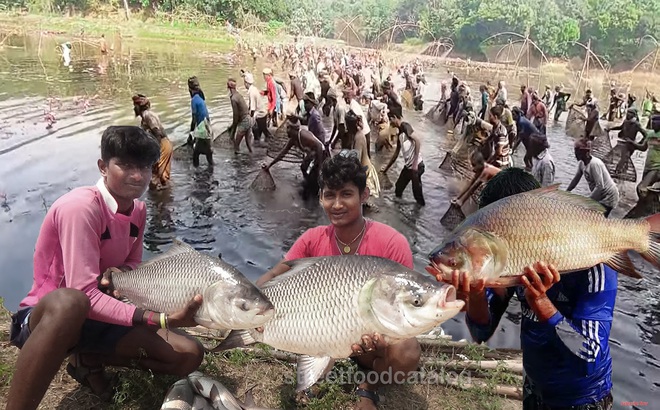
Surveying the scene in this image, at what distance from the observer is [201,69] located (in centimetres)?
3244

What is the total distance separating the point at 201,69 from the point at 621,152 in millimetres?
26635

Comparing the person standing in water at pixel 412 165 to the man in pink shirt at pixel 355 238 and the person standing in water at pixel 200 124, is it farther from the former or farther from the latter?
the man in pink shirt at pixel 355 238

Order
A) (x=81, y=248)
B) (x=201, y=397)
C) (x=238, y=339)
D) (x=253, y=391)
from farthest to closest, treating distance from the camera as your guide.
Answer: (x=253, y=391)
(x=201, y=397)
(x=81, y=248)
(x=238, y=339)

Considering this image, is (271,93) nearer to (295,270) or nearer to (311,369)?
(295,270)

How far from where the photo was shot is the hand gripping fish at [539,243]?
2.14 m

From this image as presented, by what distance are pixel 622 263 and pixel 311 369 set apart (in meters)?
1.59

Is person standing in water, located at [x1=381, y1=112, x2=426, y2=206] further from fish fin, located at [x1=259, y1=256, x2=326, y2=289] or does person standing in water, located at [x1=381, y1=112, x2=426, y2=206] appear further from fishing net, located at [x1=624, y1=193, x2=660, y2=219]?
fish fin, located at [x1=259, y1=256, x2=326, y2=289]

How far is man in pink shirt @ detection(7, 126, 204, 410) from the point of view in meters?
2.74

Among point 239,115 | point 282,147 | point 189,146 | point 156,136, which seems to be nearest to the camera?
point 156,136

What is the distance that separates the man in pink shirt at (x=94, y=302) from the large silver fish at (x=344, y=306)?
0.56 metres

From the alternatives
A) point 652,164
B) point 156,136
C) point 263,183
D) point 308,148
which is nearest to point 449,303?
point 308,148

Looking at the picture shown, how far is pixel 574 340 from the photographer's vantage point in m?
2.28

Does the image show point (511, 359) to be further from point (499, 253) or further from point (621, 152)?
point (621, 152)

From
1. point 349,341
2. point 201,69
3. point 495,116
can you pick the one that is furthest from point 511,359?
point 201,69
